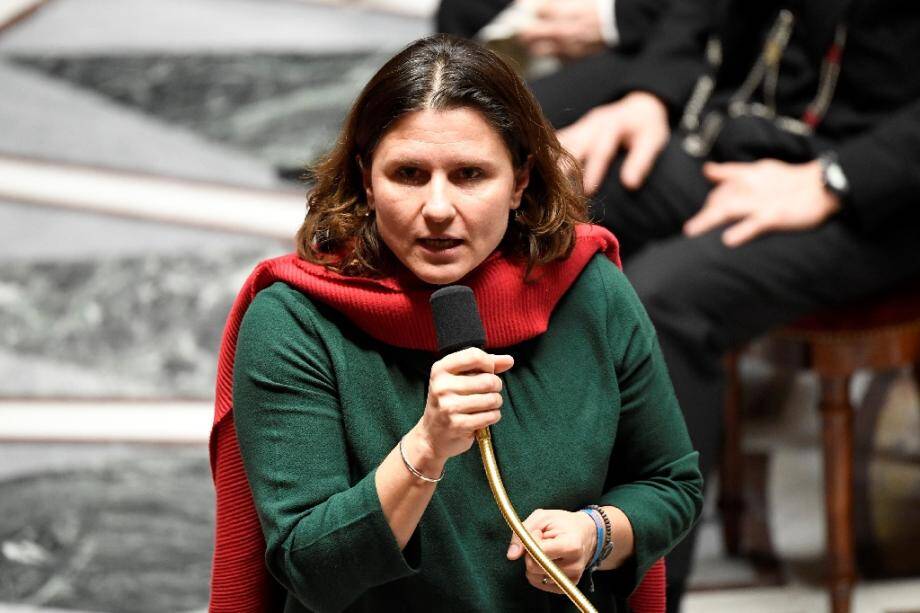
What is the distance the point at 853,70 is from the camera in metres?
2.38

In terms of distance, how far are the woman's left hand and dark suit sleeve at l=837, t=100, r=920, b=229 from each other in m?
1.15

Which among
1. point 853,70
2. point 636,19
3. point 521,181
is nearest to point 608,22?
point 636,19

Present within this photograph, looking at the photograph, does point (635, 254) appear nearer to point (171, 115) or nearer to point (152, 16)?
point (171, 115)

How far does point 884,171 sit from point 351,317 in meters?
1.24

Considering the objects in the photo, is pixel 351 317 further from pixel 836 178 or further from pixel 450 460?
pixel 836 178

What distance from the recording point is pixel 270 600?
56.7 inches

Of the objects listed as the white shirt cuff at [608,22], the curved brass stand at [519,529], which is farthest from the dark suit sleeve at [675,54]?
the curved brass stand at [519,529]

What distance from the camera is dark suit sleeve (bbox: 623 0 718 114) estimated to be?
253 cm

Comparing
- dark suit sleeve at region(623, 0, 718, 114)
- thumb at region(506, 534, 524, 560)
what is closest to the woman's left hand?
thumb at region(506, 534, 524, 560)

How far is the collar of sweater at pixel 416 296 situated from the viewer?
1.29 m

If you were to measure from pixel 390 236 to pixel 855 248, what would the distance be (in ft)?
4.05

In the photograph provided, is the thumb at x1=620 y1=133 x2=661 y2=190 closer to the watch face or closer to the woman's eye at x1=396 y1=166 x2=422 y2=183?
the watch face

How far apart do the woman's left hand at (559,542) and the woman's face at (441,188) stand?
0.23 meters

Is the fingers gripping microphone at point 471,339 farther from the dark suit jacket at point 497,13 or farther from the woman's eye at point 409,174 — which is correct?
the dark suit jacket at point 497,13
